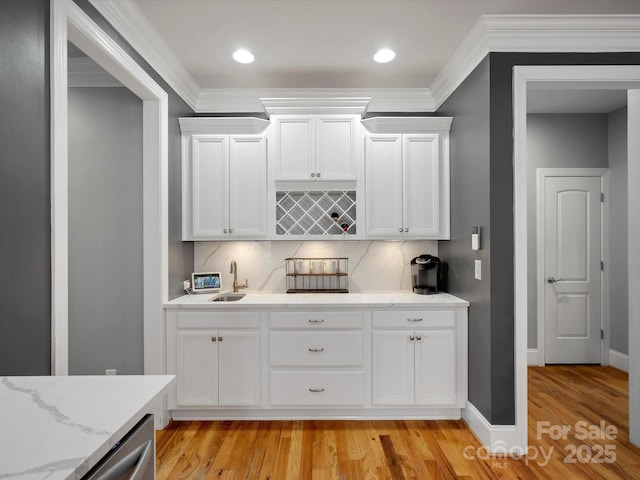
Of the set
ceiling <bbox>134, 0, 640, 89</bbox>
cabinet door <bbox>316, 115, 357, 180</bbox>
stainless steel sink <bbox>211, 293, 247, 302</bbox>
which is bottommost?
stainless steel sink <bbox>211, 293, 247, 302</bbox>

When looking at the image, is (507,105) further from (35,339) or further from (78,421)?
(35,339)

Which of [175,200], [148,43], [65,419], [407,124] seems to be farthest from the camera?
[407,124]

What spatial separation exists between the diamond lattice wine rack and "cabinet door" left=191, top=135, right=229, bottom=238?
50 centimetres

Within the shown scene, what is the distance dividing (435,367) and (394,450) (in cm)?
70

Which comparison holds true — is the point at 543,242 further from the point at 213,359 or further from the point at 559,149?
the point at 213,359

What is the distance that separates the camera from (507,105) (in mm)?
2490

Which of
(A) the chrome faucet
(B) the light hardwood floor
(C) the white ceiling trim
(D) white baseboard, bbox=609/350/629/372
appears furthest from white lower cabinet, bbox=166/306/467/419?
(D) white baseboard, bbox=609/350/629/372

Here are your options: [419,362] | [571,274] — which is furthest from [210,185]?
[571,274]

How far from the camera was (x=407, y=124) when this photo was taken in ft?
11.0

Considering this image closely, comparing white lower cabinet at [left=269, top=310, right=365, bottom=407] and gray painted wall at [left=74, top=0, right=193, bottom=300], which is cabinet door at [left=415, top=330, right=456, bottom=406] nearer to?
white lower cabinet at [left=269, top=310, right=365, bottom=407]

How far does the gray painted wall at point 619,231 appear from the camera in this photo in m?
4.10

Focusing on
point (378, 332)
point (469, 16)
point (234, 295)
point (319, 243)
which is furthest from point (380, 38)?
point (234, 295)

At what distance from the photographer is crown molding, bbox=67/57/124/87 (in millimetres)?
2953

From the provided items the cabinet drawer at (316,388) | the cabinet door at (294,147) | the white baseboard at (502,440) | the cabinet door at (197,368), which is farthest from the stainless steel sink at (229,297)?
the white baseboard at (502,440)
